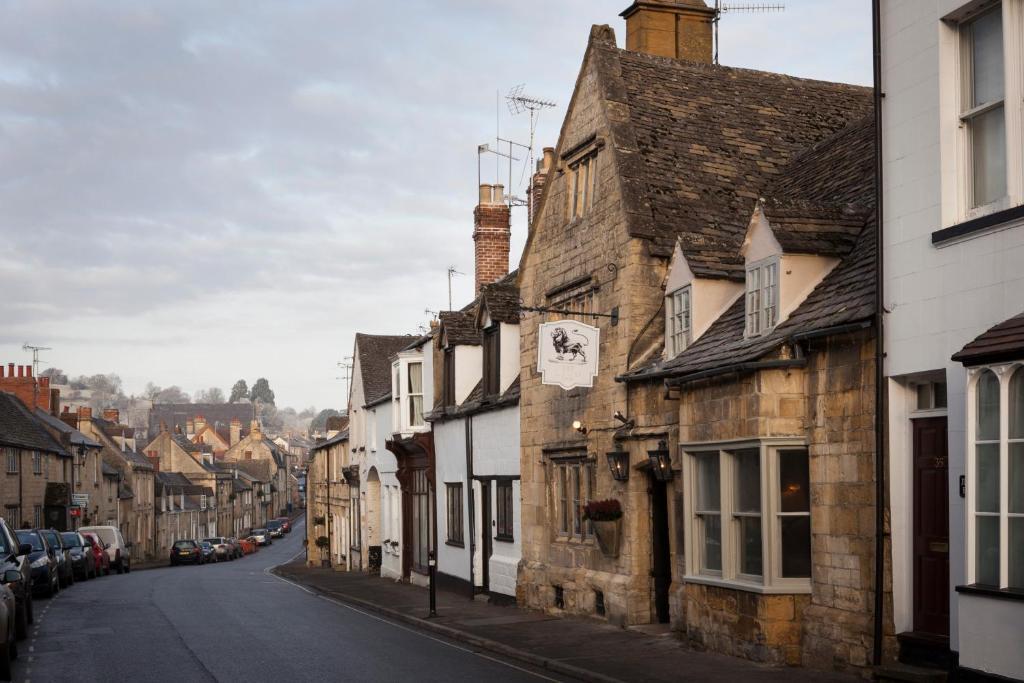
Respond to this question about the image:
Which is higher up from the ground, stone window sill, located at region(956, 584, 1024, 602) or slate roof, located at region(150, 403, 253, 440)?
stone window sill, located at region(956, 584, 1024, 602)

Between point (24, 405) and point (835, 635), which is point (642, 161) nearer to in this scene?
point (835, 635)

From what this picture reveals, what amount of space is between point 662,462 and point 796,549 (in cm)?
371

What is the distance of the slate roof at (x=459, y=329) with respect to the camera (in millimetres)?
30625

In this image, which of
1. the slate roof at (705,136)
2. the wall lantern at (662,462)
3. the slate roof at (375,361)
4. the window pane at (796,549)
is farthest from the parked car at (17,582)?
the slate roof at (375,361)

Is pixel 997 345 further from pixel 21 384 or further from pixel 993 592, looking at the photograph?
pixel 21 384

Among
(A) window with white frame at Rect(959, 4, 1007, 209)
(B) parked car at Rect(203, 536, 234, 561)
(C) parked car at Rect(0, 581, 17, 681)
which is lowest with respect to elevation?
(B) parked car at Rect(203, 536, 234, 561)

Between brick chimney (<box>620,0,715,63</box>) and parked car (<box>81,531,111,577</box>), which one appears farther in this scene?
parked car (<box>81,531,111,577</box>)

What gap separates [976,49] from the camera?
12.4 meters

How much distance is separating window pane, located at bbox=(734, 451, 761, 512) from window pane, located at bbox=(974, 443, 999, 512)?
4477 millimetres

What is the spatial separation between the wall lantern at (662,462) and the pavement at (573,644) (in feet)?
7.59

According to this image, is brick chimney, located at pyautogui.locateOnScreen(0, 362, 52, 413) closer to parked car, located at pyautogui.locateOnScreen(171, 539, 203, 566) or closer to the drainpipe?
parked car, located at pyautogui.locateOnScreen(171, 539, 203, 566)

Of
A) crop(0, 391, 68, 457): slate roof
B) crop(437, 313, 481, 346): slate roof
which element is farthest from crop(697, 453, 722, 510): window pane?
crop(0, 391, 68, 457): slate roof

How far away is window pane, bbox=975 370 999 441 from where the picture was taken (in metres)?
10.8

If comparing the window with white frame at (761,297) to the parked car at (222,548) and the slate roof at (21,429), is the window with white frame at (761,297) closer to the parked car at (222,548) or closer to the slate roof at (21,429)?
the slate roof at (21,429)
